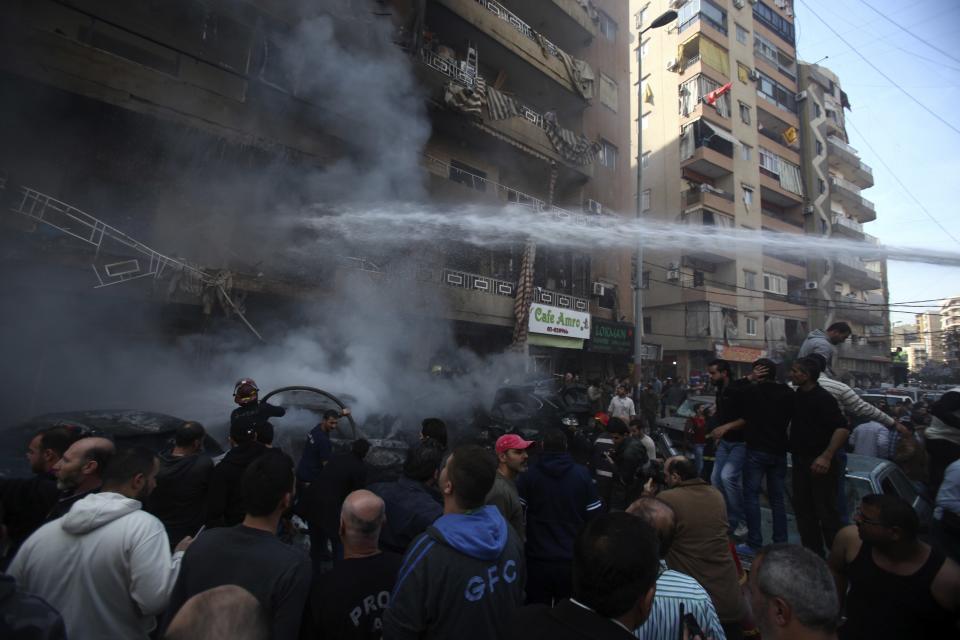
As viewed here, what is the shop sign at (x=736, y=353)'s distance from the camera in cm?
2283

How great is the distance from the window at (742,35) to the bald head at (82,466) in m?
34.8

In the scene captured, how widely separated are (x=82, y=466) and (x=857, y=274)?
4352cm

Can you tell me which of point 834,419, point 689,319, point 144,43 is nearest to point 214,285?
point 144,43

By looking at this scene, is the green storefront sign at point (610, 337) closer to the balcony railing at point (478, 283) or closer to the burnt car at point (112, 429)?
the balcony railing at point (478, 283)

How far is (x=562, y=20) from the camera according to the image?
16.7m

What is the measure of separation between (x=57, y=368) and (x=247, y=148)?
5.77 m

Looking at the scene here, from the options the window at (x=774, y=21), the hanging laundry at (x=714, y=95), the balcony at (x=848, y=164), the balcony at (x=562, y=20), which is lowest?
the balcony at (x=562, y=20)

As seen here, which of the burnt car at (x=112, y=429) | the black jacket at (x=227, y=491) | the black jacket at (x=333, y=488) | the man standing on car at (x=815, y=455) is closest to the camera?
the black jacket at (x=227, y=491)

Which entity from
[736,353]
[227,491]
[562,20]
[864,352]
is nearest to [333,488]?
[227,491]

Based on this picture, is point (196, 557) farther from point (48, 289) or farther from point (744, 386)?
point (48, 289)

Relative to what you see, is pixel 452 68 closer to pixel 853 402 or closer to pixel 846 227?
pixel 853 402

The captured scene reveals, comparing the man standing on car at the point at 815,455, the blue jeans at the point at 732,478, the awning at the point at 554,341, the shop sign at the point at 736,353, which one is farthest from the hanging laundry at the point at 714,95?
the blue jeans at the point at 732,478

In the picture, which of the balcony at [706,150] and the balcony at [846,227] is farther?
the balcony at [846,227]

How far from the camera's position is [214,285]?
9.08 m
